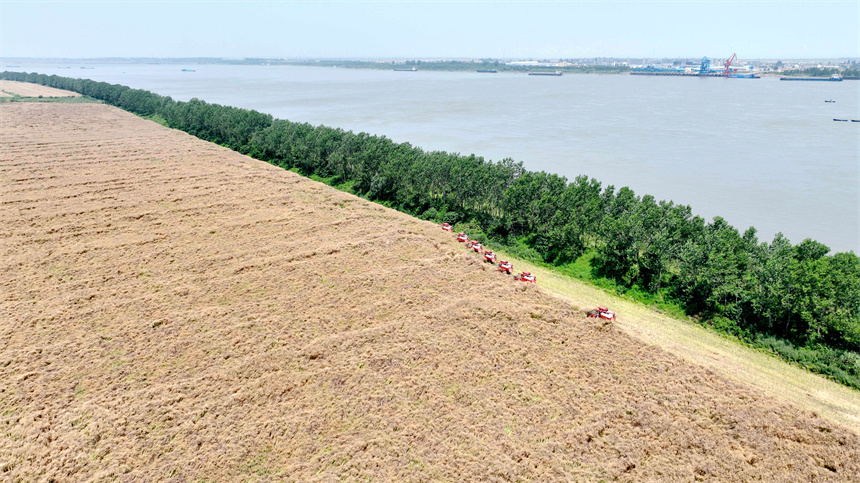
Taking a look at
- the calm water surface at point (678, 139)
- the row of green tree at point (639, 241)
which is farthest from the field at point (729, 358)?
the calm water surface at point (678, 139)

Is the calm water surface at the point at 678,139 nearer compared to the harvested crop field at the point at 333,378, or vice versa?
the harvested crop field at the point at 333,378

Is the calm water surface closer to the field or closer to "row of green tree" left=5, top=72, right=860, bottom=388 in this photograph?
"row of green tree" left=5, top=72, right=860, bottom=388

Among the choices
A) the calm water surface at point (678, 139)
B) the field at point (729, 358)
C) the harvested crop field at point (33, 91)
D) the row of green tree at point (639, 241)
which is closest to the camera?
the field at point (729, 358)

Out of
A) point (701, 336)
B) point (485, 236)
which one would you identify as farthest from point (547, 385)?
point (485, 236)

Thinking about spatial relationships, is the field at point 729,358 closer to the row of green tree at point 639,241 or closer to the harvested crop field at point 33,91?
the row of green tree at point 639,241

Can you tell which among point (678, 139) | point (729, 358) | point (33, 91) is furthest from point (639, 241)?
point (33, 91)

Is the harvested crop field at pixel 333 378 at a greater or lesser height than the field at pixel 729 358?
greater
